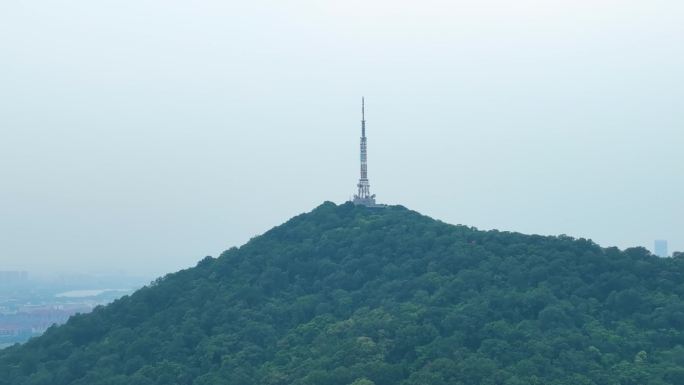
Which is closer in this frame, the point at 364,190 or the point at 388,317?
the point at 388,317

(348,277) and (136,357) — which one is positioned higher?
(348,277)

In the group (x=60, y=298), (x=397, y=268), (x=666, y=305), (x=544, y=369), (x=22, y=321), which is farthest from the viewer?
(x=60, y=298)

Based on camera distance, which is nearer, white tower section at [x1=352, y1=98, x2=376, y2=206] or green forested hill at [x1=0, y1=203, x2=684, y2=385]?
green forested hill at [x1=0, y1=203, x2=684, y2=385]

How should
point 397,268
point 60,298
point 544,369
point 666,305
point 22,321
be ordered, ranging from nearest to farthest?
point 544,369 < point 666,305 < point 397,268 < point 22,321 < point 60,298

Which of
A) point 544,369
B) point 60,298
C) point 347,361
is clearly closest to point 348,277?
point 347,361

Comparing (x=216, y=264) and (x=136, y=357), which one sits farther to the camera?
(x=216, y=264)

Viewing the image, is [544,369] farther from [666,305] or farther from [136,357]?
[136,357]

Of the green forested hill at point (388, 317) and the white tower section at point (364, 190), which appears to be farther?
the white tower section at point (364, 190)
